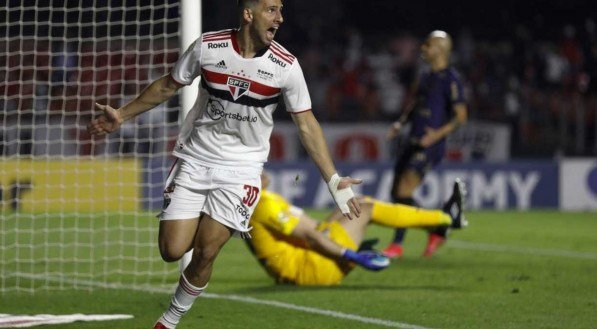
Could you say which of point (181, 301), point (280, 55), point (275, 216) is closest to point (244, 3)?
point (280, 55)

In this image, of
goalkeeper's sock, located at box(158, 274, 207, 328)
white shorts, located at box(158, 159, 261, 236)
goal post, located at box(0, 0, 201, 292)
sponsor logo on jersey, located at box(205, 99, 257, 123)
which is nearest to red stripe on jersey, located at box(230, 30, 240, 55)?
sponsor logo on jersey, located at box(205, 99, 257, 123)

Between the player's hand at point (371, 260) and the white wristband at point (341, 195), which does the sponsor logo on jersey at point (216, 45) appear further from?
the player's hand at point (371, 260)

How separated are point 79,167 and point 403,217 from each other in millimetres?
8812

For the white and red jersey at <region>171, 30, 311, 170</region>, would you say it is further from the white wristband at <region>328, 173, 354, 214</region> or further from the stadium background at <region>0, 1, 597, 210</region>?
the stadium background at <region>0, 1, 597, 210</region>

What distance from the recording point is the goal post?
10.8m

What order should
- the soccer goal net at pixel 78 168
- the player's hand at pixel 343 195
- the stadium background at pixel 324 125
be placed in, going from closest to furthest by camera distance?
the player's hand at pixel 343 195
the soccer goal net at pixel 78 168
the stadium background at pixel 324 125

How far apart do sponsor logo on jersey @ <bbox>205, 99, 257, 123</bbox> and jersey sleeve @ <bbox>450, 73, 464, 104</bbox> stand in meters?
5.67

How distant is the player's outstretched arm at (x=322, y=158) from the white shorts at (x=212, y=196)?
410mm

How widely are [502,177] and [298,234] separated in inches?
436

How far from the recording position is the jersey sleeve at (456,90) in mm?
12125

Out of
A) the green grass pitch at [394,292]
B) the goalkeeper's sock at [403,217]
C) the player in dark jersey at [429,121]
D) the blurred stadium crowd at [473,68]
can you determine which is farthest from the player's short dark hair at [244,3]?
the blurred stadium crowd at [473,68]

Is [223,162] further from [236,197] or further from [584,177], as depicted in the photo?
[584,177]

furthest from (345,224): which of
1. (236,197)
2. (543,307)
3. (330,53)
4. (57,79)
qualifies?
(330,53)

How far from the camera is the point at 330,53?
26078 mm
